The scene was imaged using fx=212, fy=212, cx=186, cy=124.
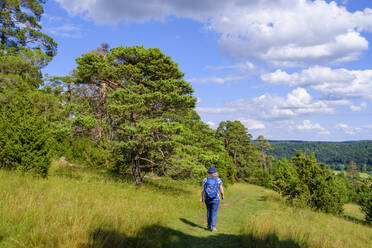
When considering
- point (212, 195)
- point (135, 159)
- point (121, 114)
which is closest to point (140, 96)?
point (121, 114)

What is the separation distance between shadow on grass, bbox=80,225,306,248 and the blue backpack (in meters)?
1.14

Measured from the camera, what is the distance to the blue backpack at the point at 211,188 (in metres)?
6.79

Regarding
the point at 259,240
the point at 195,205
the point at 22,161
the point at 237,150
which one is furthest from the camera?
the point at 237,150

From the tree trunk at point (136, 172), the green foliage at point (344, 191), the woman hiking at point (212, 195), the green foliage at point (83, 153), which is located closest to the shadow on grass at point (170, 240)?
the woman hiking at point (212, 195)

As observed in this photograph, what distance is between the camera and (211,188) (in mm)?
6898

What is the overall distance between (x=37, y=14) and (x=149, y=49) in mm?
18442

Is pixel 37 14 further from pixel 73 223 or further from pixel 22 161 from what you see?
pixel 73 223

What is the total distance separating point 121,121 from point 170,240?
948cm

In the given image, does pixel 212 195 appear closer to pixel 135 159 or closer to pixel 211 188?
pixel 211 188

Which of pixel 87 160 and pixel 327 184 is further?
pixel 87 160

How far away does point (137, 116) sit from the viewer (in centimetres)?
1393

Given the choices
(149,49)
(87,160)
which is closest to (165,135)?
(149,49)

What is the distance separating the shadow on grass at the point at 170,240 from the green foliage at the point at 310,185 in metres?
12.6

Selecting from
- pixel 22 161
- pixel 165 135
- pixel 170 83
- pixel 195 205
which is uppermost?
pixel 170 83
